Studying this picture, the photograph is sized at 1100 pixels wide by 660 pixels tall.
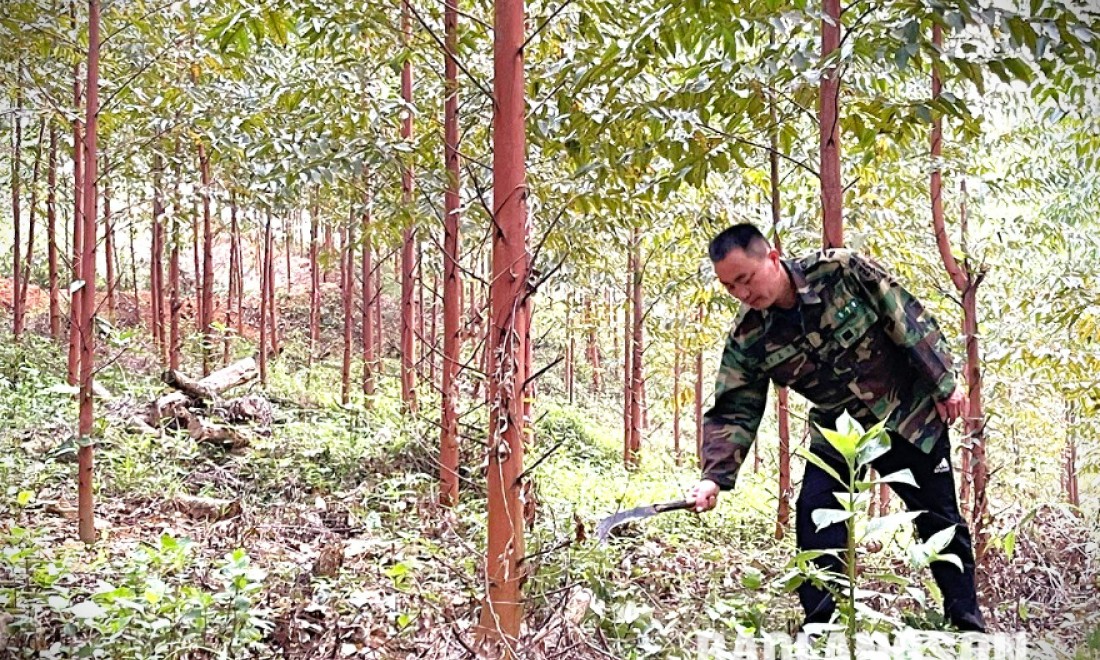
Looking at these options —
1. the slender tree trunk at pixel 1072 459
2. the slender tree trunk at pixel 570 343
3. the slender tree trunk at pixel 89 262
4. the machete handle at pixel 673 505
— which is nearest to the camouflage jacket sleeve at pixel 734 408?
the machete handle at pixel 673 505

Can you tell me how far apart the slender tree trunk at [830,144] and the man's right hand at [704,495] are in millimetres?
1046

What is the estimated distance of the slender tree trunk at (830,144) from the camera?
110 inches

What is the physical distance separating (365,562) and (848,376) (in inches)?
95.0

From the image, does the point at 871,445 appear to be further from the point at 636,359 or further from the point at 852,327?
the point at 636,359

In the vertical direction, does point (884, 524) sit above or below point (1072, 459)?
above

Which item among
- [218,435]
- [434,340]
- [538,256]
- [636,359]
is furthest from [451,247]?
[636,359]

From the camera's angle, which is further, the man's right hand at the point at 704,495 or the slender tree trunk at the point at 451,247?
the slender tree trunk at the point at 451,247

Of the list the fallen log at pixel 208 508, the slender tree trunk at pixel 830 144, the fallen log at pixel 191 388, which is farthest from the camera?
the fallen log at pixel 191 388

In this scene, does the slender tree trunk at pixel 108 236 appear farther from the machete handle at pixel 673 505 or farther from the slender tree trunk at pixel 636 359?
the slender tree trunk at pixel 636 359

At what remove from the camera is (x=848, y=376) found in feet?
8.55

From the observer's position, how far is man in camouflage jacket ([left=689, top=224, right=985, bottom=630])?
2500 millimetres

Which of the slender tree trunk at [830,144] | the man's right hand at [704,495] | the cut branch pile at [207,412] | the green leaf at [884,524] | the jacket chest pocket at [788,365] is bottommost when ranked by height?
the cut branch pile at [207,412]

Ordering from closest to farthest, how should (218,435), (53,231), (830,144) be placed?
(830,144) → (218,435) → (53,231)

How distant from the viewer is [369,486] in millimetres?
5648
